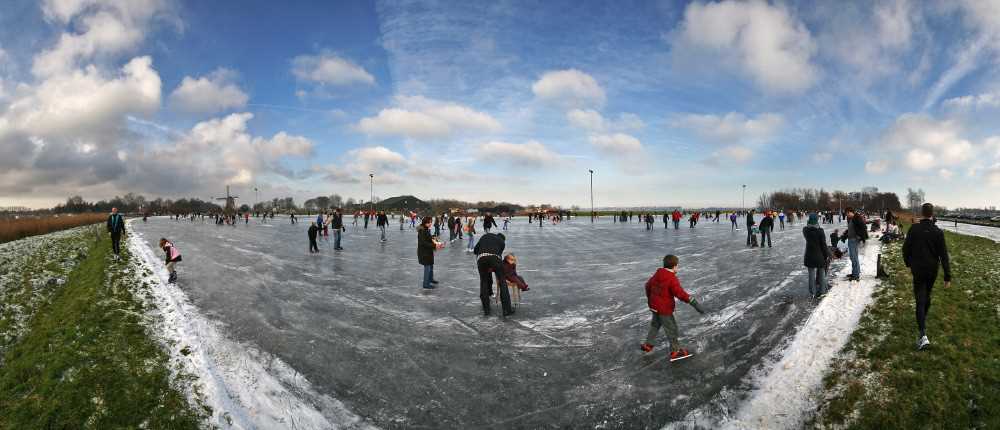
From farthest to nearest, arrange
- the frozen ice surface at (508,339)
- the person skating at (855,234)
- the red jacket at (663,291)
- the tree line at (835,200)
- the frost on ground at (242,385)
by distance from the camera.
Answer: the tree line at (835,200)
the person skating at (855,234)
the red jacket at (663,291)
the frozen ice surface at (508,339)
the frost on ground at (242,385)

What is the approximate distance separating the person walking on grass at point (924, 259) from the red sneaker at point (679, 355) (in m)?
2.71

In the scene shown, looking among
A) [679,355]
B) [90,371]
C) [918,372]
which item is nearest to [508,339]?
[679,355]

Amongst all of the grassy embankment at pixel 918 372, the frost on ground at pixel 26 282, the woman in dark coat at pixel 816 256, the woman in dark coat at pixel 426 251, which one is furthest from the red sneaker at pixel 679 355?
the frost on ground at pixel 26 282

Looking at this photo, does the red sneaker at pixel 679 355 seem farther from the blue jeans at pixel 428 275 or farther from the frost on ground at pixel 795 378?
the blue jeans at pixel 428 275

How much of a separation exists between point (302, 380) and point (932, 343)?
7.74 metres

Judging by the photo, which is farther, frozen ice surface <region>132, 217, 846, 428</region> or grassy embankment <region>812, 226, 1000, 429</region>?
frozen ice surface <region>132, 217, 846, 428</region>

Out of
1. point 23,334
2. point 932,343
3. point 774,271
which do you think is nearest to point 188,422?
point 23,334

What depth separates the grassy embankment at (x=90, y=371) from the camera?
4.20 metres

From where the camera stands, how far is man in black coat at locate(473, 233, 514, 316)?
722 centimetres

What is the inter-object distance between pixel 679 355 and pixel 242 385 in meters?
5.34

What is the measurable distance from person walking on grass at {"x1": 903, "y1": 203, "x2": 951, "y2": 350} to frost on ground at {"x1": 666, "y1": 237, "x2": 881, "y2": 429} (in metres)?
0.89

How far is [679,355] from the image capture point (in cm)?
529

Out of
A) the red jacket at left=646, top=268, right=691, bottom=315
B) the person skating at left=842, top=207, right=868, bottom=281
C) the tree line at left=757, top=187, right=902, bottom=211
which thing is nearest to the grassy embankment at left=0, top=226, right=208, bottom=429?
the red jacket at left=646, top=268, right=691, bottom=315

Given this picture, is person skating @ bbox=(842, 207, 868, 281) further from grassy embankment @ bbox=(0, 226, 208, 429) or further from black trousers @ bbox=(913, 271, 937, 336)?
grassy embankment @ bbox=(0, 226, 208, 429)
